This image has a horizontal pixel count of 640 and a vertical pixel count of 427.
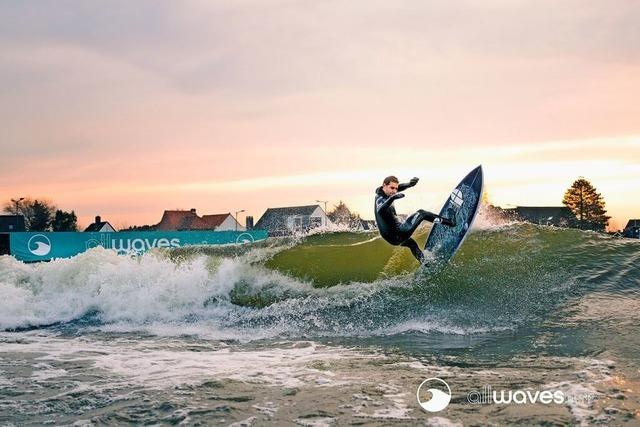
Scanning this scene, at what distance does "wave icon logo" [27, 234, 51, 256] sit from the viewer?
2819cm

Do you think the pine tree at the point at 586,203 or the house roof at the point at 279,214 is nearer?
the house roof at the point at 279,214

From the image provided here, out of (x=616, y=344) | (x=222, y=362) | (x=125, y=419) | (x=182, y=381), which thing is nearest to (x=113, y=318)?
(x=222, y=362)

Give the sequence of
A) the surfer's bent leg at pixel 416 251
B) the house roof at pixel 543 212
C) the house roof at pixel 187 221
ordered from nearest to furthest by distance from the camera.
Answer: the surfer's bent leg at pixel 416 251, the house roof at pixel 187 221, the house roof at pixel 543 212

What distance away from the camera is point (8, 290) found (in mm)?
13117

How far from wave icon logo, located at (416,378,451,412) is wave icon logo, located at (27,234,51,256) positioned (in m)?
26.6

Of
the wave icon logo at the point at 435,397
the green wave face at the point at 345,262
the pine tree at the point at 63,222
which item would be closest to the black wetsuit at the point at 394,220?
the green wave face at the point at 345,262

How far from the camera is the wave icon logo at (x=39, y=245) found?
92.5 feet

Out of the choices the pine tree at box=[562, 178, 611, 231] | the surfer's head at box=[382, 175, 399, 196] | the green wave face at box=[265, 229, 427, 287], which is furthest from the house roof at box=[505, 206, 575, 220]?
the surfer's head at box=[382, 175, 399, 196]

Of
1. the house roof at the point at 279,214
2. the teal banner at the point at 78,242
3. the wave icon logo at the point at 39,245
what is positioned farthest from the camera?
the house roof at the point at 279,214

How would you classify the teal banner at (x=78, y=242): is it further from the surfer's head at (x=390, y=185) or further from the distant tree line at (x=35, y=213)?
the distant tree line at (x=35, y=213)

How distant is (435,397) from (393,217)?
5777 mm

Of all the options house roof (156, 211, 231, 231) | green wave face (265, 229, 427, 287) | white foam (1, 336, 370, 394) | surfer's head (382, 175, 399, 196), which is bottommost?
white foam (1, 336, 370, 394)

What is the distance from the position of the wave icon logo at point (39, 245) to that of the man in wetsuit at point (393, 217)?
22.5 meters

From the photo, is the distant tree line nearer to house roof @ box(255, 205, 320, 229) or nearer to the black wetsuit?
house roof @ box(255, 205, 320, 229)
